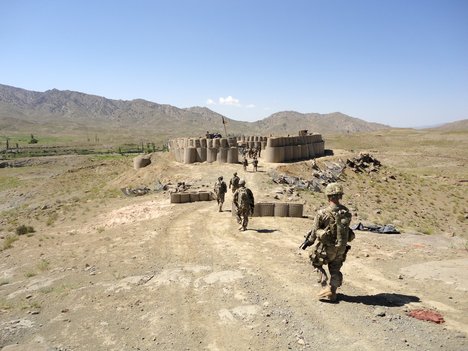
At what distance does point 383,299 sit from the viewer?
8.40 meters

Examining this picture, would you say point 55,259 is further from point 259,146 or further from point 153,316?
point 259,146

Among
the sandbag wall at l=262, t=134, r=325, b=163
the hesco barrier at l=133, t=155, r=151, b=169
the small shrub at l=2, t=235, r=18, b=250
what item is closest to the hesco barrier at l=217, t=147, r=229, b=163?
the sandbag wall at l=262, t=134, r=325, b=163

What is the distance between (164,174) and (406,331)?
28.7 meters

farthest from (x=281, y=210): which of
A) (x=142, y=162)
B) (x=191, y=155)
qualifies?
(x=142, y=162)

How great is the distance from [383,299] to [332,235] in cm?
189

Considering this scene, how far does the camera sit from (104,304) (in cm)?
938

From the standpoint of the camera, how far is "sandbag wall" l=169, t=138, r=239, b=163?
121 ft

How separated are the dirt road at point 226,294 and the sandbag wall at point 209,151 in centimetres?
2053

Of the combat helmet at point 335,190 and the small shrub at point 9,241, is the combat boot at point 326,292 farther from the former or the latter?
the small shrub at point 9,241

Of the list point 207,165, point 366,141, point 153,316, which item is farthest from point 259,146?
point 366,141

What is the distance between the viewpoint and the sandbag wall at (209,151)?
36844 millimetres

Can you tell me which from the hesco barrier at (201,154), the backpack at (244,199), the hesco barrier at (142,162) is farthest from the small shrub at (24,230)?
the hesco barrier at (142,162)

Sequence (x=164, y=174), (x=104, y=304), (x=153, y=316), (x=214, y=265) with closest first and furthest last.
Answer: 1. (x=153, y=316)
2. (x=104, y=304)
3. (x=214, y=265)
4. (x=164, y=174)

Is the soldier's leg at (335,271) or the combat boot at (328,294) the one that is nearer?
the soldier's leg at (335,271)
